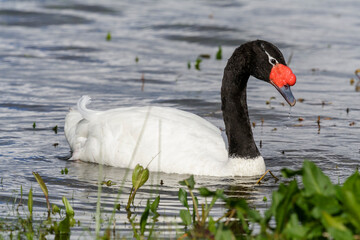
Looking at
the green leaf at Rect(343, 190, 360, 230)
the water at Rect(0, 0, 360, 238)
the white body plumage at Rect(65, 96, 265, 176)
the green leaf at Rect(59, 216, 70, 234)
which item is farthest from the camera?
the white body plumage at Rect(65, 96, 265, 176)

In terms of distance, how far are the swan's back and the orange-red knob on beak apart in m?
1.07

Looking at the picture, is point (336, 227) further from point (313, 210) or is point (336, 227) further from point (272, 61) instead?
point (272, 61)

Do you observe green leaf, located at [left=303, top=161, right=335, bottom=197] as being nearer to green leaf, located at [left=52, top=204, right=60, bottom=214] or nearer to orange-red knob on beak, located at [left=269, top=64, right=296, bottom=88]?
green leaf, located at [left=52, top=204, right=60, bottom=214]

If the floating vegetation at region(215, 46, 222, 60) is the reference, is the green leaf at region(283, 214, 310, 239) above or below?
below

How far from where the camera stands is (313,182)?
447 centimetres

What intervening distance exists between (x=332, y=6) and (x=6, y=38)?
8.67 meters

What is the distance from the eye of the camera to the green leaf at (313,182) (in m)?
4.46

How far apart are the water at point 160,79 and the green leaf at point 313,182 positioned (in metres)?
1.06

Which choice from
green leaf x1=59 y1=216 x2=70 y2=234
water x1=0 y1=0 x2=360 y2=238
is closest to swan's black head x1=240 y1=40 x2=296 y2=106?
water x1=0 y1=0 x2=360 y2=238

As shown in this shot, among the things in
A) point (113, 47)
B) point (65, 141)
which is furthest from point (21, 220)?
Result: point (113, 47)

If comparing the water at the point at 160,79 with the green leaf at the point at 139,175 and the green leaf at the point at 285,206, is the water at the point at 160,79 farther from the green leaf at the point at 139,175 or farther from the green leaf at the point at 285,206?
the green leaf at the point at 285,206

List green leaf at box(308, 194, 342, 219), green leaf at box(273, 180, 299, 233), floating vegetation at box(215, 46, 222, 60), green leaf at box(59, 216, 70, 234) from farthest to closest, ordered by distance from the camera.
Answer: floating vegetation at box(215, 46, 222, 60)
green leaf at box(59, 216, 70, 234)
green leaf at box(273, 180, 299, 233)
green leaf at box(308, 194, 342, 219)

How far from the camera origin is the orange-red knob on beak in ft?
24.6

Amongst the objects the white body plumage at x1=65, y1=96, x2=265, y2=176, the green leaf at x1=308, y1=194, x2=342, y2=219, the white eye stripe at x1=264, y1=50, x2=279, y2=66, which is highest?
the white eye stripe at x1=264, y1=50, x2=279, y2=66
